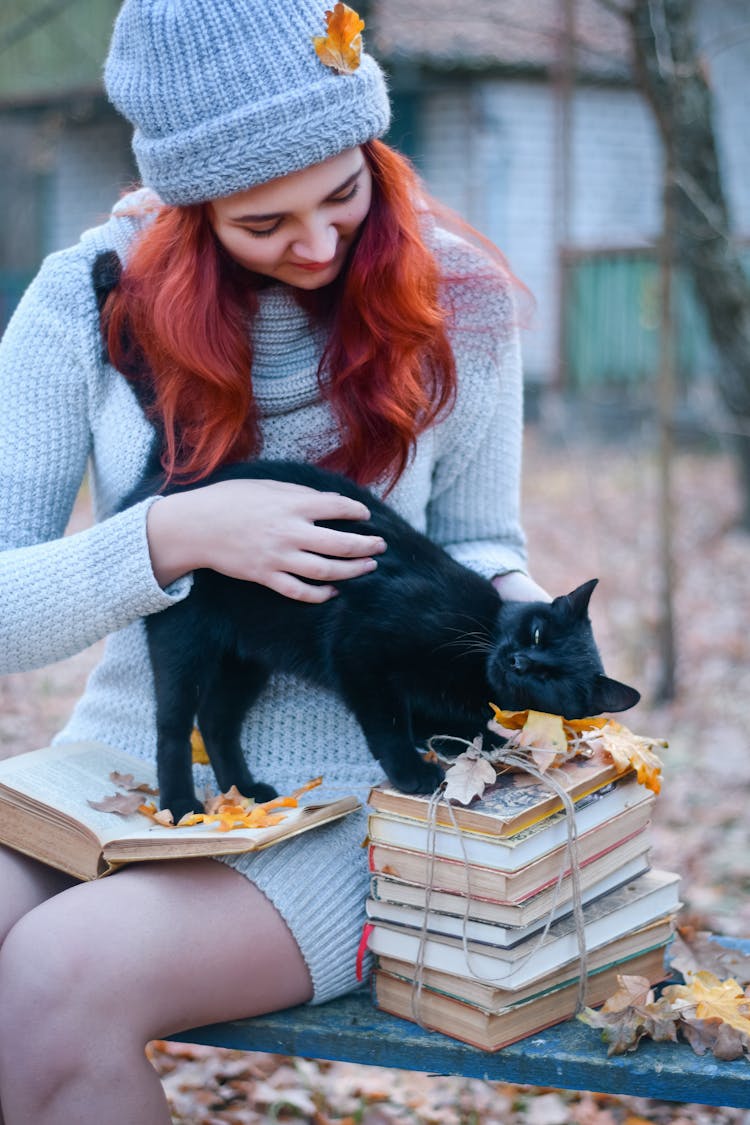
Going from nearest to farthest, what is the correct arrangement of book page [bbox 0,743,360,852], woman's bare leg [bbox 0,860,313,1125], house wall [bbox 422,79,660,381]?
woman's bare leg [bbox 0,860,313,1125]
book page [bbox 0,743,360,852]
house wall [bbox 422,79,660,381]

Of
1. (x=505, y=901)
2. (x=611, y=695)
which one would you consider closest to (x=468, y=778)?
(x=505, y=901)

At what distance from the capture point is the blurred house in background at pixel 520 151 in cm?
1013

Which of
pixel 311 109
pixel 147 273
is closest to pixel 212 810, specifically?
pixel 147 273

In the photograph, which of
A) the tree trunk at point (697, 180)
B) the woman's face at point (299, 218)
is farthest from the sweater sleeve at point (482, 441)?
the tree trunk at point (697, 180)

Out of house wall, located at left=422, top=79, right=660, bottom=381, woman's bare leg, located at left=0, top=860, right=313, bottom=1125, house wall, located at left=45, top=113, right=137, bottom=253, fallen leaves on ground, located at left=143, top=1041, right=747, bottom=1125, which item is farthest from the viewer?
house wall, located at left=45, top=113, right=137, bottom=253

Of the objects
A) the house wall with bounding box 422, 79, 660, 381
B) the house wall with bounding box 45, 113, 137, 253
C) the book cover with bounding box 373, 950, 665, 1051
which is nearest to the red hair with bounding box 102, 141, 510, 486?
the book cover with bounding box 373, 950, 665, 1051

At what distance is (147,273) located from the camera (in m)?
1.82

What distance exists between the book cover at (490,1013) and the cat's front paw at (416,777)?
0.26 meters

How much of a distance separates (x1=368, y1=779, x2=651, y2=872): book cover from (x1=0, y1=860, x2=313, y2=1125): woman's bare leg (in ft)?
0.65

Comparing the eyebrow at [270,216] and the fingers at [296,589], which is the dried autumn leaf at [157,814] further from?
the eyebrow at [270,216]

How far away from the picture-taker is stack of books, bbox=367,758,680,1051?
1.47 m

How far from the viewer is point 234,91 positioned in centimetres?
156

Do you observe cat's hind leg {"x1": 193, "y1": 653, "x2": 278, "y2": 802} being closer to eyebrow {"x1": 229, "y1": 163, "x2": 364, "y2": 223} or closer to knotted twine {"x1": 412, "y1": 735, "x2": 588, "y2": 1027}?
knotted twine {"x1": 412, "y1": 735, "x2": 588, "y2": 1027}

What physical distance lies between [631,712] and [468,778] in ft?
9.99
